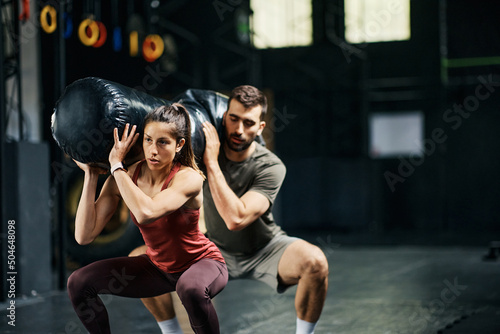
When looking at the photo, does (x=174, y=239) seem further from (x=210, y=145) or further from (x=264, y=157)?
(x=264, y=157)

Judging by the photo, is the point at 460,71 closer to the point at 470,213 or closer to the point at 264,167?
the point at 470,213

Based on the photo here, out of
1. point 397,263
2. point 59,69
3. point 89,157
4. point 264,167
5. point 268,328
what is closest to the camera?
point 89,157

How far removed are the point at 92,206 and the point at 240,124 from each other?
2.46ft

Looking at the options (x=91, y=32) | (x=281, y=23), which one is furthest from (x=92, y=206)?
(x=281, y=23)

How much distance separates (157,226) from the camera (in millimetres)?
2500

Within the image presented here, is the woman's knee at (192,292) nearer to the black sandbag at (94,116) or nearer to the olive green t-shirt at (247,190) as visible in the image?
the black sandbag at (94,116)

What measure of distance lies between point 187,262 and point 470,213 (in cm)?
820

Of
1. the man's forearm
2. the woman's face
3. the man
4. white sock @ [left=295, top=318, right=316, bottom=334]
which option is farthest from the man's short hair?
white sock @ [left=295, top=318, right=316, bottom=334]

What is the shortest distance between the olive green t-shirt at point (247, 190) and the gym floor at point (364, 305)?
833 mm

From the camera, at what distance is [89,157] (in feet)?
7.95

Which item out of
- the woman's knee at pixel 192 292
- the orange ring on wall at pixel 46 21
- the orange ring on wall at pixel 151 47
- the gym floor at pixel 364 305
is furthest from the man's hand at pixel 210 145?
the orange ring on wall at pixel 151 47

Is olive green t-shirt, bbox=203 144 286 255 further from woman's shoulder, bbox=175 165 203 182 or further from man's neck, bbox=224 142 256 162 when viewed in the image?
woman's shoulder, bbox=175 165 203 182

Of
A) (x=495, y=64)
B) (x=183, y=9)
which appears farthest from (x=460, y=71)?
(x=183, y=9)

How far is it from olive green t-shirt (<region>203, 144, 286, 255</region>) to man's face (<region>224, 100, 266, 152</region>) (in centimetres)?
15
